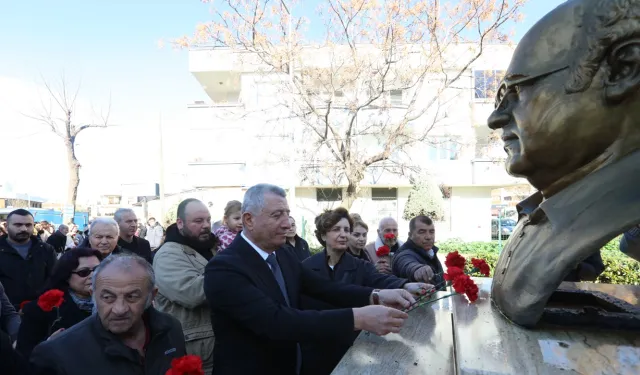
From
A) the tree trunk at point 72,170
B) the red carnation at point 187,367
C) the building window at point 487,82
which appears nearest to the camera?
the red carnation at point 187,367

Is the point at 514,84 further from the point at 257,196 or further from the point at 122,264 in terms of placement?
the point at 122,264

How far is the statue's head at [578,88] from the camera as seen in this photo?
1790 mm

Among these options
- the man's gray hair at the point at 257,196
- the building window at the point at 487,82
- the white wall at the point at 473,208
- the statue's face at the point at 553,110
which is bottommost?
the white wall at the point at 473,208

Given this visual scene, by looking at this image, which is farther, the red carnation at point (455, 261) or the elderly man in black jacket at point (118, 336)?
the red carnation at point (455, 261)

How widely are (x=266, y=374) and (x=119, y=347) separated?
66 centimetres

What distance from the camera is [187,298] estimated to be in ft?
9.85

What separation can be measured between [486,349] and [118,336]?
1542 mm

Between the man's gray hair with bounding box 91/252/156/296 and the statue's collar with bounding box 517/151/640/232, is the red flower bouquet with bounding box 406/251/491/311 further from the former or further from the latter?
the man's gray hair with bounding box 91/252/156/296

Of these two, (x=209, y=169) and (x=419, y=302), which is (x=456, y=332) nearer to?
→ (x=419, y=302)

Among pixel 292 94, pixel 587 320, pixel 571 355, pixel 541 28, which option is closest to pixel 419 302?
pixel 587 320

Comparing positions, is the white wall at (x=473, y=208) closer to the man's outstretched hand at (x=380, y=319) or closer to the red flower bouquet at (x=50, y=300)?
the red flower bouquet at (x=50, y=300)

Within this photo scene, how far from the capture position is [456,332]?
6.13 ft

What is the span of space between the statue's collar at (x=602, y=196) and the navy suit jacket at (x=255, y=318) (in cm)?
95

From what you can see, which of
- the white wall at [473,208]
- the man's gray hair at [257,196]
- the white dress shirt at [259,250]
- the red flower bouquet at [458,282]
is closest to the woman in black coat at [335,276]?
the red flower bouquet at [458,282]
